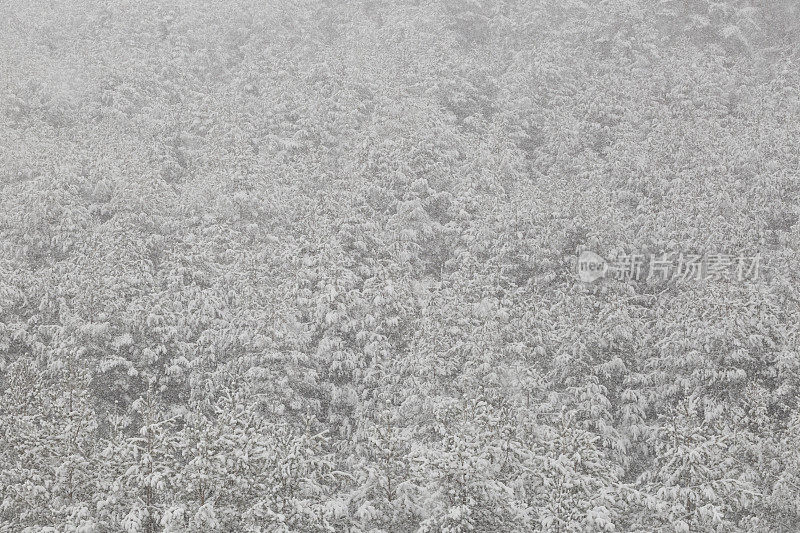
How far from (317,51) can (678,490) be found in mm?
32628

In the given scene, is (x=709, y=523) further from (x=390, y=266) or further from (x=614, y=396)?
(x=390, y=266)

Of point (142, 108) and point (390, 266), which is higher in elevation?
point (142, 108)

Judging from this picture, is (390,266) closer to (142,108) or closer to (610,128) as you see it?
(610,128)

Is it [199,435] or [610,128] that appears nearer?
[199,435]

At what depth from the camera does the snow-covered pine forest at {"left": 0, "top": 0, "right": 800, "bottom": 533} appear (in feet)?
39.7

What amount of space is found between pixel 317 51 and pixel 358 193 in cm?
1651

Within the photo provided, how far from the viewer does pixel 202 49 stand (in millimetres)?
38781

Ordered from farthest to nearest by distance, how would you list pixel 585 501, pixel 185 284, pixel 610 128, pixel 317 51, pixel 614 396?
pixel 317 51
pixel 610 128
pixel 185 284
pixel 614 396
pixel 585 501

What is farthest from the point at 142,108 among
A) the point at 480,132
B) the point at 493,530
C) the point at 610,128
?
the point at 493,530

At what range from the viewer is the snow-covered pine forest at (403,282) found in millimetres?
12102

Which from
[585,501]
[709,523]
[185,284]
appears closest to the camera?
[585,501]

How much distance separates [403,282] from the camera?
71.8 feet

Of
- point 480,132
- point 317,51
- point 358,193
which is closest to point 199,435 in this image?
point 358,193

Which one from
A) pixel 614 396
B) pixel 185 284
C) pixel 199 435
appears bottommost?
pixel 614 396
